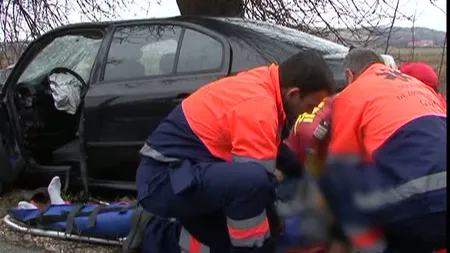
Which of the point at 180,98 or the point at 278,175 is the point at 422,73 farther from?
the point at 278,175

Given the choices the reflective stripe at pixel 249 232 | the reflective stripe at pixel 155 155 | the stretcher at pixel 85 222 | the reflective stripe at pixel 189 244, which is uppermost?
the reflective stripe at pixel 155 155

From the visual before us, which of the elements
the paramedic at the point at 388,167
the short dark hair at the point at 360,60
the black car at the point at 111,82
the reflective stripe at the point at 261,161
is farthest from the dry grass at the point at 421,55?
the paramedic at the point at 388,167

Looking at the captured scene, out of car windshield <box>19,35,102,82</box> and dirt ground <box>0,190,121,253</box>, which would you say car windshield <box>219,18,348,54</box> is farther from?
dirt ground <box>0,190,121,253</box>

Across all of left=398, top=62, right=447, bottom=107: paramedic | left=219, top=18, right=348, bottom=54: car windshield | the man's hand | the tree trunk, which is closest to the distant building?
the tree trunk

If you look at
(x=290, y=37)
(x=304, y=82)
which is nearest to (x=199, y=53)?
(x=290, y=37)

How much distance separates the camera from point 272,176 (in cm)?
304

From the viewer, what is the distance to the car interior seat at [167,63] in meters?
4.70

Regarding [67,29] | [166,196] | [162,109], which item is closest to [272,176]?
[166,196]

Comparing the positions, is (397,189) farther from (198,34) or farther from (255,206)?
(198,34)

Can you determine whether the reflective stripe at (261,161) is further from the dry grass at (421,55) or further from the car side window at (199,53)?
the dry grass at (421,55)

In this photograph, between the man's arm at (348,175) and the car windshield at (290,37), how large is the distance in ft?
6.93

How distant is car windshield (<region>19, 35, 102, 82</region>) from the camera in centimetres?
525

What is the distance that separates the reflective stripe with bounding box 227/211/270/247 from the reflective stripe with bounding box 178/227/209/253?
397 millimetres

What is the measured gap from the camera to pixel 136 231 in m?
3.92
